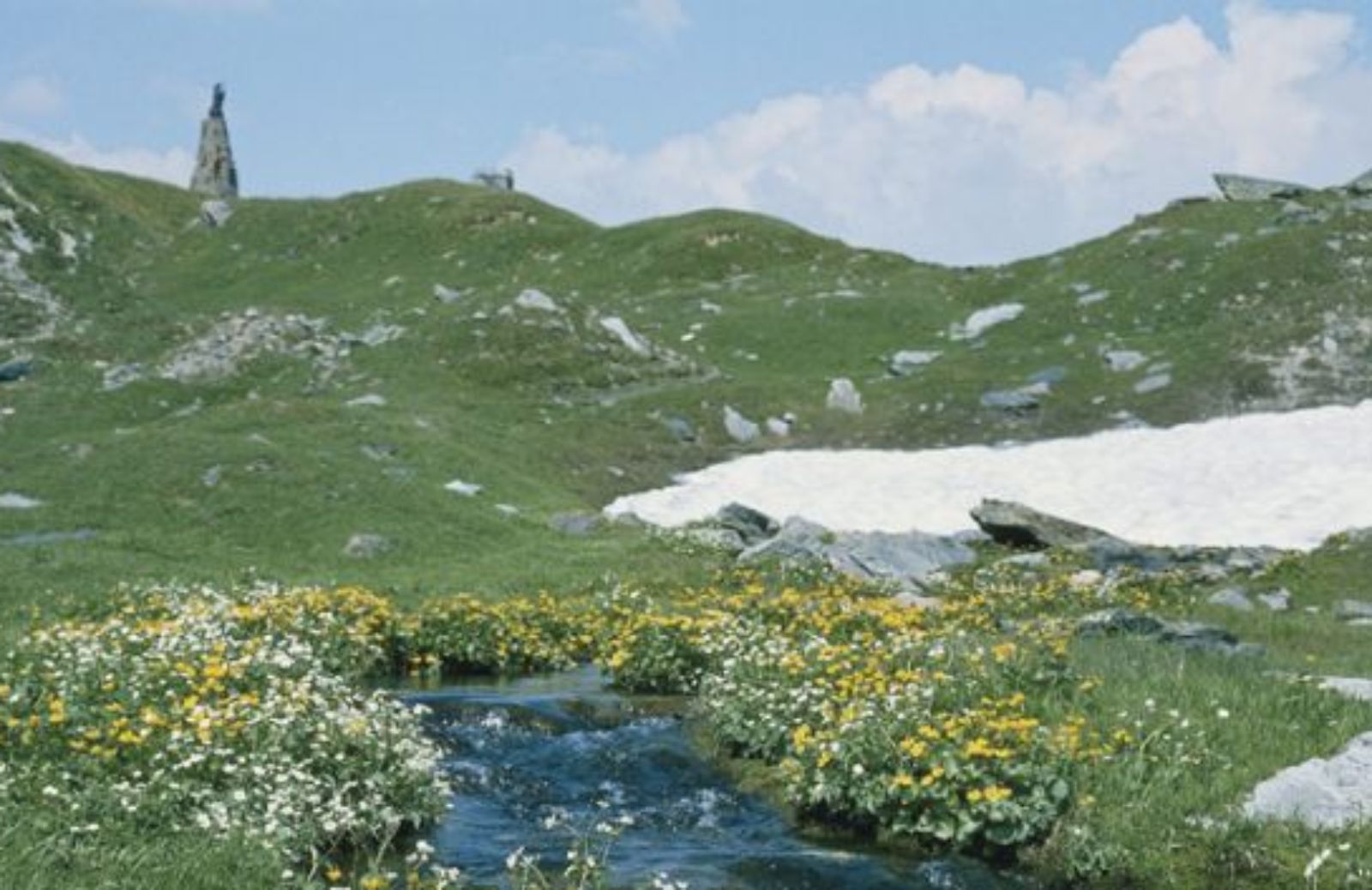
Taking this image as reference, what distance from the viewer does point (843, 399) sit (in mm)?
51875

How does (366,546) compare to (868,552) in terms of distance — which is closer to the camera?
(868,552)

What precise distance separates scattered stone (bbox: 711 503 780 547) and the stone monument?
111545 mm

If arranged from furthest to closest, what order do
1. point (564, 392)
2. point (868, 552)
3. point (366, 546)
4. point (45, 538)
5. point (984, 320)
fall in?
1. point (984, 320)
2. point (564, 392)
3. point (366, 546)
4. point (45, 538)
5. point (868, 552)

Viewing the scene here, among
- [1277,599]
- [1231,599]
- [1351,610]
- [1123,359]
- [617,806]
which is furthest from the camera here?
[1123,359]

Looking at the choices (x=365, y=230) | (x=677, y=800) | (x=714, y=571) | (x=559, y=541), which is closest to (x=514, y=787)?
(x=677, y=800)

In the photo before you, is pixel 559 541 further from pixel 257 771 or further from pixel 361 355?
pixel 361 355

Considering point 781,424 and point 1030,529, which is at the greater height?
point 781,424

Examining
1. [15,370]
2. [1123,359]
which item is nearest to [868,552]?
[1123,359]

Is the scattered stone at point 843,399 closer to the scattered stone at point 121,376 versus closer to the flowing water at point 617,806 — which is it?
the scattered stone at point 121,376

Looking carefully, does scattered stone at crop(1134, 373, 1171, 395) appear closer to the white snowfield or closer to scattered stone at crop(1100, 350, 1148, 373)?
scattered stone at crop(1100, 350, 1148, 373)

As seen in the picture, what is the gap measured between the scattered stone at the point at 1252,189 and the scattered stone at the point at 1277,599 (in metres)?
50.7

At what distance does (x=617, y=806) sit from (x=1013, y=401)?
121 feet

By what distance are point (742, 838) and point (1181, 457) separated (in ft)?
98.8

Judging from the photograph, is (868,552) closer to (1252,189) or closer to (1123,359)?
(1123,359)
